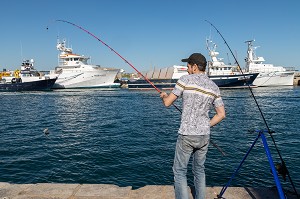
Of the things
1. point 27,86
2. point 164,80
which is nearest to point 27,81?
point 27,86

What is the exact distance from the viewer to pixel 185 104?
364 centimetres

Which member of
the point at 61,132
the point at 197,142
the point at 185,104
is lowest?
the point at 61,132

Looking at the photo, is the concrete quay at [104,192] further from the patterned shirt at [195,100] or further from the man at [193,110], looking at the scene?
the patterned shirt at [195,100]

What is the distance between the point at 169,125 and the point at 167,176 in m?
10.2

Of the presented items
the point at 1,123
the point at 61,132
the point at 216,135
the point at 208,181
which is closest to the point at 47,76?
the point at 1,123

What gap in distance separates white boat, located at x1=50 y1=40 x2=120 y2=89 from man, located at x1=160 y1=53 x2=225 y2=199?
71036 millimetres

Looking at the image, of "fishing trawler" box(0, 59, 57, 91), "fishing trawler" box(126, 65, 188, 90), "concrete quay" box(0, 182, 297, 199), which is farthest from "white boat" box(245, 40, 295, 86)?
"concrete quay" box(0, 182, 297, 199)

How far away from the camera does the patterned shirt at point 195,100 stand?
140 inches

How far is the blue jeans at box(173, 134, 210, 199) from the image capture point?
366cm

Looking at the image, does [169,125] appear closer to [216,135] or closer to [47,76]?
[216,135]

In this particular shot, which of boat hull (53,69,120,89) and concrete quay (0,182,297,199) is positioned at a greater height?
boat hull (53,69,120,89)

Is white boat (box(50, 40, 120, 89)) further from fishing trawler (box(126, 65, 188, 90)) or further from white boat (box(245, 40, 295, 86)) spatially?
white boat (box(245, 40, 295, 86))

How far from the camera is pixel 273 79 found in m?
70.6

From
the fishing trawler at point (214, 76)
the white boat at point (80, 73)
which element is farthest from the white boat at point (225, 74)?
the white boat at point (80, 73)
